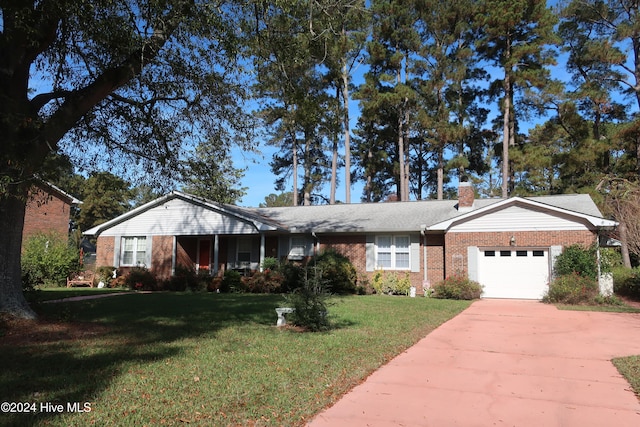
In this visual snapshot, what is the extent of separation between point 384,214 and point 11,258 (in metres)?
15.5

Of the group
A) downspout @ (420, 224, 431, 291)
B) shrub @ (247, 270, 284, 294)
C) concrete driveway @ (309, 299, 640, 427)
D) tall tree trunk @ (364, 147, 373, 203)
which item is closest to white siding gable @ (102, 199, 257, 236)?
shrub @ (247, 270, 284, 294)

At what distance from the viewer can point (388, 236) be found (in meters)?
19.1

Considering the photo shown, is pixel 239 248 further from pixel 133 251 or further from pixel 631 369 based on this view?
pixel 631 369

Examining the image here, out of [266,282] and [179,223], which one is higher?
[179,223]

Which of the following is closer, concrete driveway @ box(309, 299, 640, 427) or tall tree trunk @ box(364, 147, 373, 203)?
concrete driveway @ box(309, 299, 640, 427)

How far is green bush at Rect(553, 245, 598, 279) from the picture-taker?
14.9m

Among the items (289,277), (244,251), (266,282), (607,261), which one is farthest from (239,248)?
(607,261)

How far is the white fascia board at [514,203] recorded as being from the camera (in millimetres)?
14977

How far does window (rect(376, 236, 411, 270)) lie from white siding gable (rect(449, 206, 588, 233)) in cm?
220

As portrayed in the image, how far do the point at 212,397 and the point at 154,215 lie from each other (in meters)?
19.0

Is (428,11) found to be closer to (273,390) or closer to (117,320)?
(117,320)

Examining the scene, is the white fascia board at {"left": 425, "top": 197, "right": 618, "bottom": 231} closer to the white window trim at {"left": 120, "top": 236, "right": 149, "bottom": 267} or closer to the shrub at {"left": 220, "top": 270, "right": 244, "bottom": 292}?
the shrub at {"left": 220, "top": 270, "right": 244, "bottom": 292}

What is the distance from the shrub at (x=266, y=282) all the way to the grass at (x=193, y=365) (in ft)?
24.3

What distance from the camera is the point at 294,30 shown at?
31.3 feet
